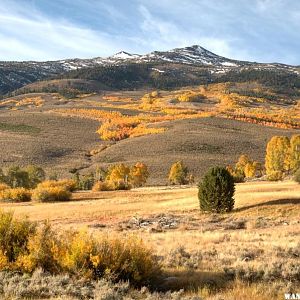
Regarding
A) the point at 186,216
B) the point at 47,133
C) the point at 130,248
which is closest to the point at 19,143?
the point at 47,133

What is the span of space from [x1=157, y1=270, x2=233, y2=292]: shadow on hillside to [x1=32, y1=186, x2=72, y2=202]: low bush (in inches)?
2000

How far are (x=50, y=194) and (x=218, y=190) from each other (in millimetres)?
30917

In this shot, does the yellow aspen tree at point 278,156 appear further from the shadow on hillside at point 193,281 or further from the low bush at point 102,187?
the shadow on hillside at point 193,281

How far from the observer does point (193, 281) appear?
41.1 feet

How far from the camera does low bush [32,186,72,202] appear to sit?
62.1 m

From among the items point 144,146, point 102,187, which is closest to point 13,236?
point 102,187

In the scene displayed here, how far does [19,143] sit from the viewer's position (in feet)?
536

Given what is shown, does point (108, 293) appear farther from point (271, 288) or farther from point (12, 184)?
point (12, 184)

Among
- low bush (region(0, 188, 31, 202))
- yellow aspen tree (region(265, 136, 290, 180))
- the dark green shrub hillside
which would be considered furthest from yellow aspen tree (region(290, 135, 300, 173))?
the dark green shrub hillside

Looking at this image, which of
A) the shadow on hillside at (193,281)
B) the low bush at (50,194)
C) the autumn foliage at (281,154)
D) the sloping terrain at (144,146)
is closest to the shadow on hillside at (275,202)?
the shadow on hillside at (193,281)

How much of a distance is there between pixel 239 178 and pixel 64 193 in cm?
3293

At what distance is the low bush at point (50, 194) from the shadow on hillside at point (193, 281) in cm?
5079

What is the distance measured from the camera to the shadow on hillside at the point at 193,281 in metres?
12.0

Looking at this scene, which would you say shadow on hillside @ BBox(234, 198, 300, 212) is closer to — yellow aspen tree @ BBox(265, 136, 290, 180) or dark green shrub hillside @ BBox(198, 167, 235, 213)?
dark green shrub hillside @ BBox(198, 167, 235, 213)
